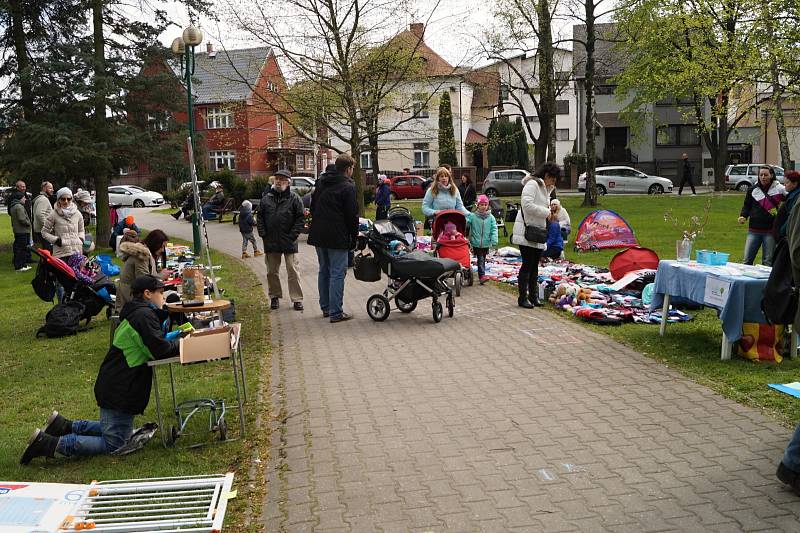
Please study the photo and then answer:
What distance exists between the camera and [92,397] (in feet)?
24.5

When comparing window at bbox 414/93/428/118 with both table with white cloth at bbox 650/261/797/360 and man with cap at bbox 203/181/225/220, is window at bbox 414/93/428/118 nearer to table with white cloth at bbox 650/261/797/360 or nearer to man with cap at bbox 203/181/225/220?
man with cap at bbox 203/181/225/220

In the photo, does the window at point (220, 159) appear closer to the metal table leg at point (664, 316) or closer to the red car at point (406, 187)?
the red car at point (406, 187)

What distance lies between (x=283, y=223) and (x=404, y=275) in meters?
2.27

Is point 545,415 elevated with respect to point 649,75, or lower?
lower

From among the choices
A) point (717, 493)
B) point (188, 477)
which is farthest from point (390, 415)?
point (717, 493)

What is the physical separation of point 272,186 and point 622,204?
84.4 ft

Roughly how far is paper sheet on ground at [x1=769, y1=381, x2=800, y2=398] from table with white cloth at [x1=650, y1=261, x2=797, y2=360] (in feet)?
2.77

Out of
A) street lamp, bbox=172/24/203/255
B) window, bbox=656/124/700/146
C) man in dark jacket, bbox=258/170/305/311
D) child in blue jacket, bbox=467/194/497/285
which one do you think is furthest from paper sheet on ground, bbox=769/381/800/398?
window, bbox=656/124/700/146

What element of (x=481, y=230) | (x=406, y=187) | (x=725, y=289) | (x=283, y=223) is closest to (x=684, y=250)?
(x=725, y=289)

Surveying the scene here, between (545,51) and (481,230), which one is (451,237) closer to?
(481,230)

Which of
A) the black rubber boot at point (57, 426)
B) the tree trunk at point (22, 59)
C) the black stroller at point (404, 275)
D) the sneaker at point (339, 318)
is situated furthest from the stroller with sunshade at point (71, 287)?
the tree trunk at point (22, 59)

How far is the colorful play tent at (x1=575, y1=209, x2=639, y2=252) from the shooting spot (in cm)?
1758

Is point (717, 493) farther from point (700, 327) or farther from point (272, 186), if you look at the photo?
point (272, 186)

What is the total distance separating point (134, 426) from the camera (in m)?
6.55
